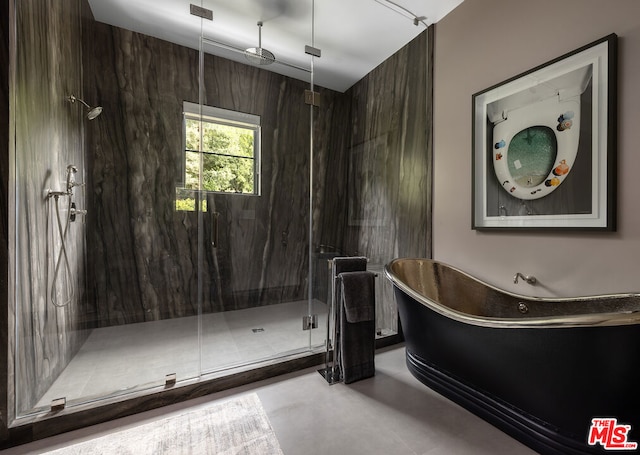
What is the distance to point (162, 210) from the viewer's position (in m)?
2.70

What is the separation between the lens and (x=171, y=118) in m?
2.66

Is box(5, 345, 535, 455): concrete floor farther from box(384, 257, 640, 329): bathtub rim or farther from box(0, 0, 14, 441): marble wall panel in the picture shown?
box(384, 257, 640, 329): bathtub rim

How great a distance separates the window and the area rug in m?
1.81

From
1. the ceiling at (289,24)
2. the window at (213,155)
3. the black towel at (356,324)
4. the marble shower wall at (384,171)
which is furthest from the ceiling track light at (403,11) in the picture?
the black towel at (356,324)

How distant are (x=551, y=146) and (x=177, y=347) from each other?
3.03 m

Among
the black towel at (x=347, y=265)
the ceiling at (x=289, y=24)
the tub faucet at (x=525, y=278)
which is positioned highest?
the ceiling at (x=289, y=24)

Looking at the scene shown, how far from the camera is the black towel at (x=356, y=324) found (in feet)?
6.07

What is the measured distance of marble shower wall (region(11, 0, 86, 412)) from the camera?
1410 mm

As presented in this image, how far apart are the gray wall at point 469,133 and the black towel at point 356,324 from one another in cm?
96

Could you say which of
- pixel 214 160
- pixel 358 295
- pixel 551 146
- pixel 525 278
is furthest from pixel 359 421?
pixel 214 160

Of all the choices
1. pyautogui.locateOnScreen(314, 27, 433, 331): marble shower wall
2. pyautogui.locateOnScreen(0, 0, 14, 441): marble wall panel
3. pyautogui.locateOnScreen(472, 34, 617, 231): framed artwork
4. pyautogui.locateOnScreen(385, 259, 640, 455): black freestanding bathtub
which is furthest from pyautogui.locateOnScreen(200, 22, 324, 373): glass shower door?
pyautogui.locateOnScreen(472, 34, 617, 231): framed artwork

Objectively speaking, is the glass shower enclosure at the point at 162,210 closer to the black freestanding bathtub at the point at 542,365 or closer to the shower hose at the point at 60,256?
the shower hose at the point at 60,256

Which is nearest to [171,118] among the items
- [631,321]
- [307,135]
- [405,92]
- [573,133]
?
[307,135]

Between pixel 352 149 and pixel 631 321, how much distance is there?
2.76 m
